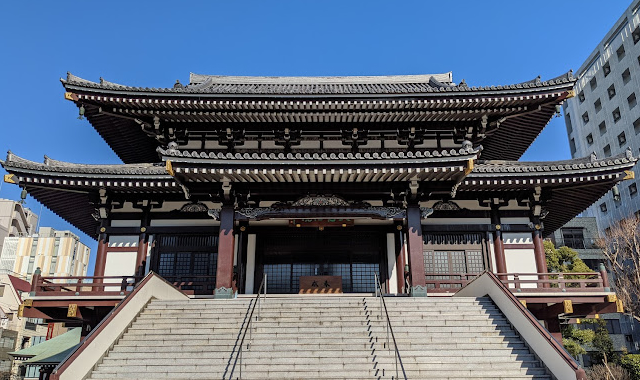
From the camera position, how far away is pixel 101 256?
716 inches

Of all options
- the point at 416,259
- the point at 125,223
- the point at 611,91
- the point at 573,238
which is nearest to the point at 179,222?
the point at 125,223

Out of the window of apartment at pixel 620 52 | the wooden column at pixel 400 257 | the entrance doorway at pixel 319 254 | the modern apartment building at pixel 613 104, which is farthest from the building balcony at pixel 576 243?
the entrance doorway at pixel 319 254

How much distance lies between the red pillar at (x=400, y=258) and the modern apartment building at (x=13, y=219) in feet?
253

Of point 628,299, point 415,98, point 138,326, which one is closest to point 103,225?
point 138,326

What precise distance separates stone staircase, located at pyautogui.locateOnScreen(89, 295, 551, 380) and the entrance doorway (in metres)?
5.43

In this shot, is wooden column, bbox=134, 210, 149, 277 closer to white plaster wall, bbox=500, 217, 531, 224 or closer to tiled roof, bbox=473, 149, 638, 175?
tiled roof, bbox=473, 149, 638, 175

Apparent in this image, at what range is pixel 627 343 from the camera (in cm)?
4222

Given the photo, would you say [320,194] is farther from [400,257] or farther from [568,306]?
[568,306]

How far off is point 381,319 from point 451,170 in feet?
18.2

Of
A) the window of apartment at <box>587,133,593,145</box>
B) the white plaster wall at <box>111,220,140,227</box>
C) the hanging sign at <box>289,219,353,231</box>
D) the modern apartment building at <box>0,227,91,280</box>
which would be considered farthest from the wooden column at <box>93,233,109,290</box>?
the modern apartment building at <box>0,227,91,280</box>

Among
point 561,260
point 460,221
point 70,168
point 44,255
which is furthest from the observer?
point 44,255

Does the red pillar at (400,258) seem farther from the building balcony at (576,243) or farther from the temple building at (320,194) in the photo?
the building balcony at (576,243)

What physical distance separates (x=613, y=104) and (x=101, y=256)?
51297mm

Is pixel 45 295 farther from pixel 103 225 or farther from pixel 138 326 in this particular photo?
pixel 138 326
